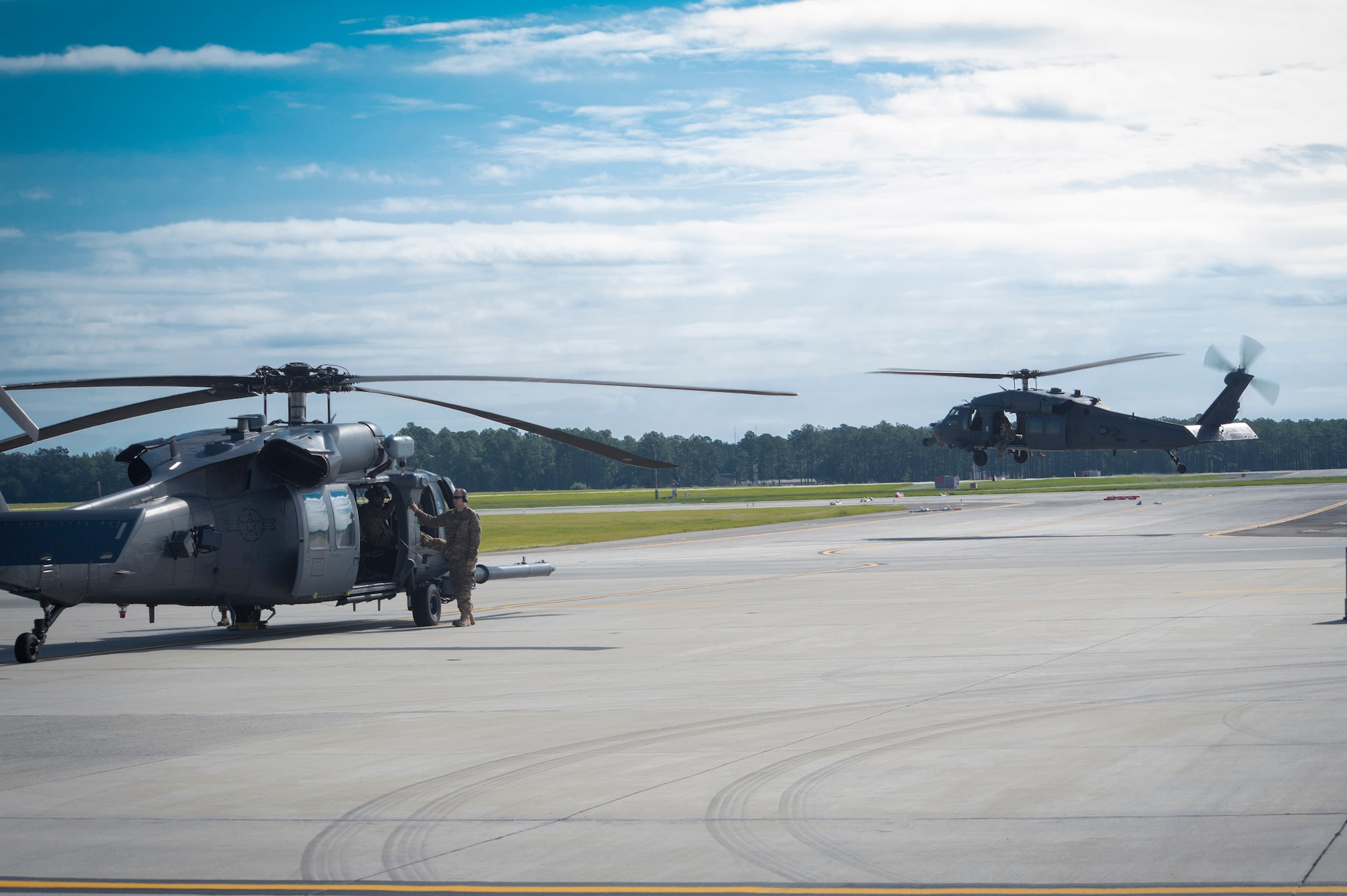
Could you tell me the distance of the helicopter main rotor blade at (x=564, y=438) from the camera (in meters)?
17.1

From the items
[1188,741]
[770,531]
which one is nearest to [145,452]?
[1188,741]

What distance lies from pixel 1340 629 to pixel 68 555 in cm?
1615

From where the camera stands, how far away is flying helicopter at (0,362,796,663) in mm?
16688

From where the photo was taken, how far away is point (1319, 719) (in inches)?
398

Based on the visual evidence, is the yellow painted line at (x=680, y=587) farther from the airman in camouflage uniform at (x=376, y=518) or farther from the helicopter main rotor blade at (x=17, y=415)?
the helicopter main rotor blade at (x=17, y=415)

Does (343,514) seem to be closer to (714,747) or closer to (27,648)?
(27,648)

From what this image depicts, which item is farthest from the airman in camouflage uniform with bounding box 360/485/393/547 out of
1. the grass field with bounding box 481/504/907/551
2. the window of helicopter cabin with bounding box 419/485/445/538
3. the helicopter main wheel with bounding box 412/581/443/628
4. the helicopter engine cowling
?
the grass field with bounding box 481/504/907/551

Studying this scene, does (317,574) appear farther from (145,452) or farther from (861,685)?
(861,685)

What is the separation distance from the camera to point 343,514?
19.9 meters

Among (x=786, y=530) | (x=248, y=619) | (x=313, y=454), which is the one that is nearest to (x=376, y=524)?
(x=248, y=619)

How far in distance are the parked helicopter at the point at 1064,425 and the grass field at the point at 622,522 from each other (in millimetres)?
14201

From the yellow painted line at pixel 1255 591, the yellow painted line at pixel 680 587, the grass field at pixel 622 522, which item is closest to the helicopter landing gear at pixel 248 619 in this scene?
the yellow painted line at pixel 680 587

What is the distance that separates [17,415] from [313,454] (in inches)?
198

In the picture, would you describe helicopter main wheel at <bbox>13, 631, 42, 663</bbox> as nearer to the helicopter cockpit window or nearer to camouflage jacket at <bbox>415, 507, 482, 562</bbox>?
the helicopter cockpit window
